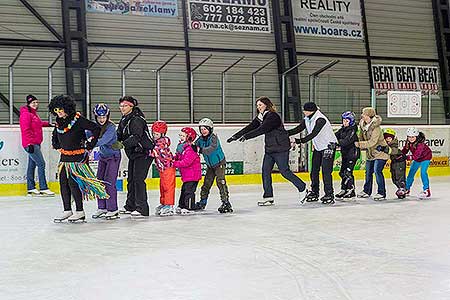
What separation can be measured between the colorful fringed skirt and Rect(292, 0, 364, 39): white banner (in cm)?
1076

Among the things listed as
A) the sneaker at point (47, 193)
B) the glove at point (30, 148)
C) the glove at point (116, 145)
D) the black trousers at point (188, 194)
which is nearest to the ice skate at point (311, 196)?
the black trousers at point (188, 194)

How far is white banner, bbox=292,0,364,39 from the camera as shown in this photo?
16531 millimetres

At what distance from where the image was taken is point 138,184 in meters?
7.23

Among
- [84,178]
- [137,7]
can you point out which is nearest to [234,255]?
[84,178]

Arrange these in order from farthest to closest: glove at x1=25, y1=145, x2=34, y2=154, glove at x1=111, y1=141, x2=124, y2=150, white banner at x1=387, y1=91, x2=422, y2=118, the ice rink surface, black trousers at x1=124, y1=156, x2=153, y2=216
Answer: white banner at x1=387, y1=91, x2=422, y2=118 < glove at x1=25, y1=145, x2=34, y2=154 < black trousers at x1=124, y1=156, x2=153, y2=216 < glove at x1=111, y1=141, x2=124, y2=150 < the ice rink surface

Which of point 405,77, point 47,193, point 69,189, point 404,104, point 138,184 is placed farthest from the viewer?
point 405,77

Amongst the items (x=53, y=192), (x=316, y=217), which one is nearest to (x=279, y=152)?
(x=316, y=217)

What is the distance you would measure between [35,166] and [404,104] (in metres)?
8.49

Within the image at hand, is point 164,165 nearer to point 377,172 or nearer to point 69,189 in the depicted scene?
point 69,189

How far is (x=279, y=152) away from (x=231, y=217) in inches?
54.8

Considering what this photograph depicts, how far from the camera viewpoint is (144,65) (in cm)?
1434

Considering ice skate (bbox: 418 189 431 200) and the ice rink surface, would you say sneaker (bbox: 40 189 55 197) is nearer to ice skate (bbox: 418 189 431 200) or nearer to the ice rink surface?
the ice rink surface

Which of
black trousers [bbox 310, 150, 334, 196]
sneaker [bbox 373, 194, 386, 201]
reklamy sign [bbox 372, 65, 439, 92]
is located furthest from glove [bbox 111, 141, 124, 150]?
reklamy sign [bbox 372, 65, 439, 92]

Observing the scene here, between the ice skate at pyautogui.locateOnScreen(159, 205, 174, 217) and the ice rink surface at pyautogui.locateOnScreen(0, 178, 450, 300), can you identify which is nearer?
the ice rink surface at pyautogui.locateOnScreen(0, 178, 450, 300)
